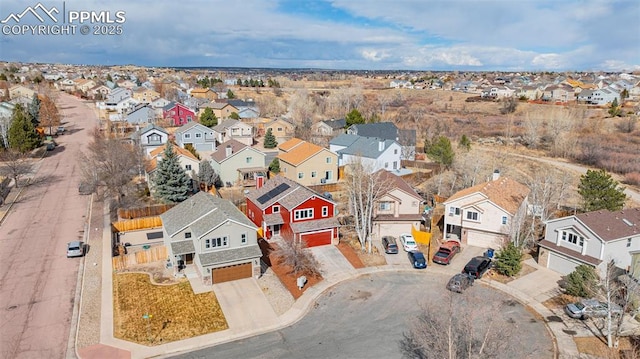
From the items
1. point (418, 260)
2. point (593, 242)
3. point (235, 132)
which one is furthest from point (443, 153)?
point (235, 132)

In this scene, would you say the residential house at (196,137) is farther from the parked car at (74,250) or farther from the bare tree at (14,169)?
the parked car at (74,250)

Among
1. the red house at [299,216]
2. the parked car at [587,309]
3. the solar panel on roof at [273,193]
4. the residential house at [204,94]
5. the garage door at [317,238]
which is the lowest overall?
the parked car at [587,309]

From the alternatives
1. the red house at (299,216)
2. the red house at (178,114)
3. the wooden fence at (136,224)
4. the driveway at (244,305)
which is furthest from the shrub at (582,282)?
the red house at (178,114)

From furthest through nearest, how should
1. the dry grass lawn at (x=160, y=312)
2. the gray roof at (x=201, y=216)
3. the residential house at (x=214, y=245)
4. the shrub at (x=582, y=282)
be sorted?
the gray roof at (x=201, y=216) < the residential house at (x=214, y=245) < the shrub at (x=582, y=282) < the dry grass lawn at (x=160, y=312)

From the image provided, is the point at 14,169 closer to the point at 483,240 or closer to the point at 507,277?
the point at 483,240

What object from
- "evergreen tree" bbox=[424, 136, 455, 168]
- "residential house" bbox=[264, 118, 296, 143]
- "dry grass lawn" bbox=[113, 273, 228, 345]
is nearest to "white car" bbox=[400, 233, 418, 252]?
"dry grass lawn" bbox=[113, 273, 228, 345]

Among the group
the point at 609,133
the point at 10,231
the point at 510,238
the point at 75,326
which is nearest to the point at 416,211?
the point at 510,238

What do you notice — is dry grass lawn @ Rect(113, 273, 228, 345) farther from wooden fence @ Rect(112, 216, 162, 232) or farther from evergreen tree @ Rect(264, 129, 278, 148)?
evergreen tree @ Rect(264, 129, 278, 148)
